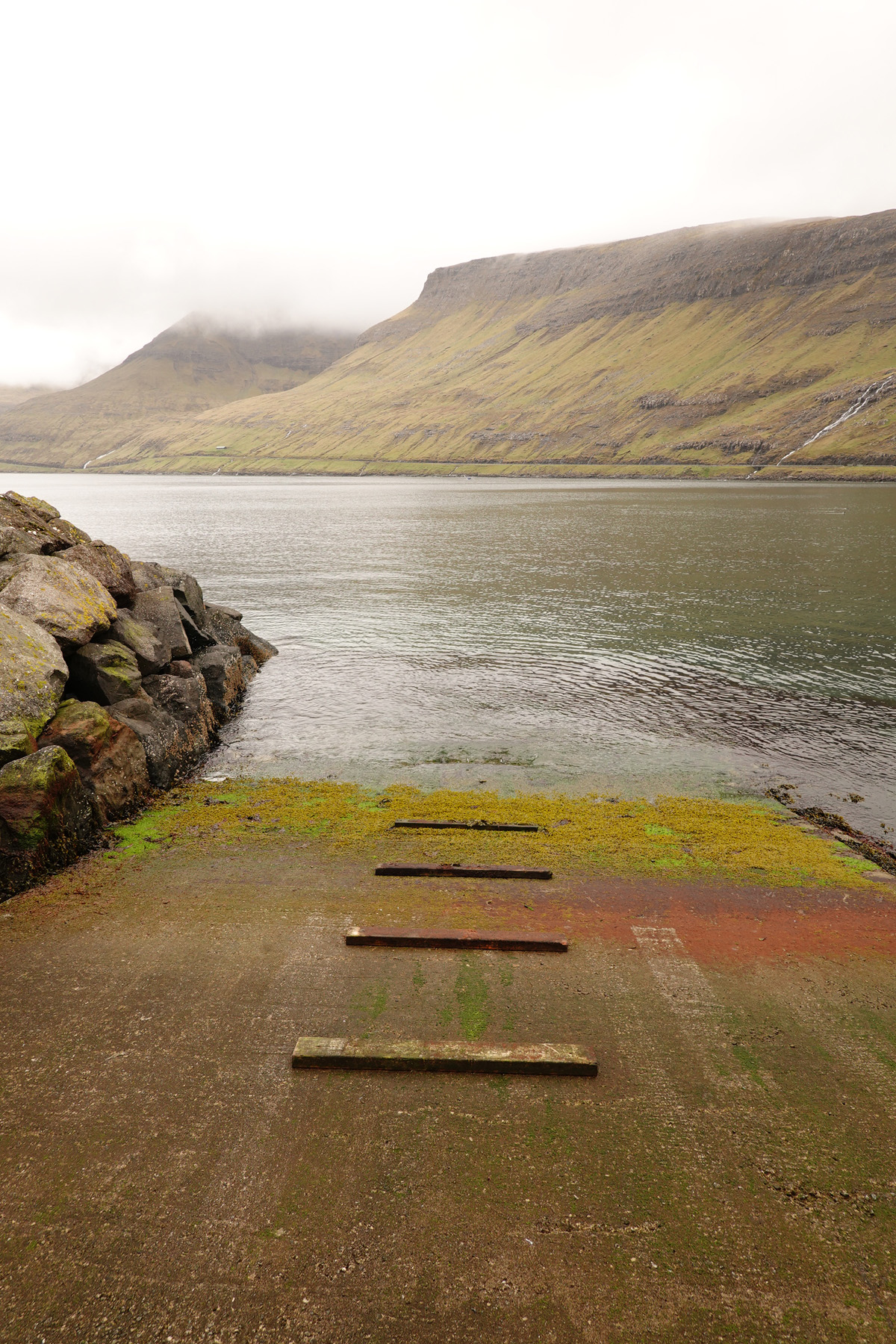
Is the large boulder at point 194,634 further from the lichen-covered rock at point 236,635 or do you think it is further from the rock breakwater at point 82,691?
the lichen-covered rock at point 236,635

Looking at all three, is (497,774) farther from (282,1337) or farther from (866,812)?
(282,1337)

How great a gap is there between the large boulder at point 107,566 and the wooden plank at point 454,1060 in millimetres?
14348

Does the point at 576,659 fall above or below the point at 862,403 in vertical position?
below

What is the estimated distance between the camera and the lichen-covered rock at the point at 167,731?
15203 mm

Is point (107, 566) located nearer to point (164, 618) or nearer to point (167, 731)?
point (164, 618)

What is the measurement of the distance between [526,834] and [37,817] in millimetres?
8021

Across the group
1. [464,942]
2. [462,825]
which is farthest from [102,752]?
[464,942]

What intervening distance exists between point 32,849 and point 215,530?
80424 mm

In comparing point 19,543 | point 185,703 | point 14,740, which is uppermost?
point 19,543

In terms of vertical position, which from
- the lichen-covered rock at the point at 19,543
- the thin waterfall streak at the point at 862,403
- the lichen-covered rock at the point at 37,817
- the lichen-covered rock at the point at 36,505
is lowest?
the lichen-covered rock at the point at 37,817

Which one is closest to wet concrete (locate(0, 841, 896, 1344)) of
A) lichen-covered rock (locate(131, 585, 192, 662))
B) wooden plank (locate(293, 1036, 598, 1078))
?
wooden plank (locate(293, 1036, 598, 1078))

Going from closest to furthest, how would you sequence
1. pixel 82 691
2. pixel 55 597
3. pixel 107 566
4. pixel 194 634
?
pixel 55 597
pixel 82 691
pixel 107 566
pixel 194 634

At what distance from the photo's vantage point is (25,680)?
40.6 feet

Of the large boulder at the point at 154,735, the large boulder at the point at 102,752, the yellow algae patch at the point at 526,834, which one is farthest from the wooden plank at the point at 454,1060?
the large boulder at the point at 154,735
